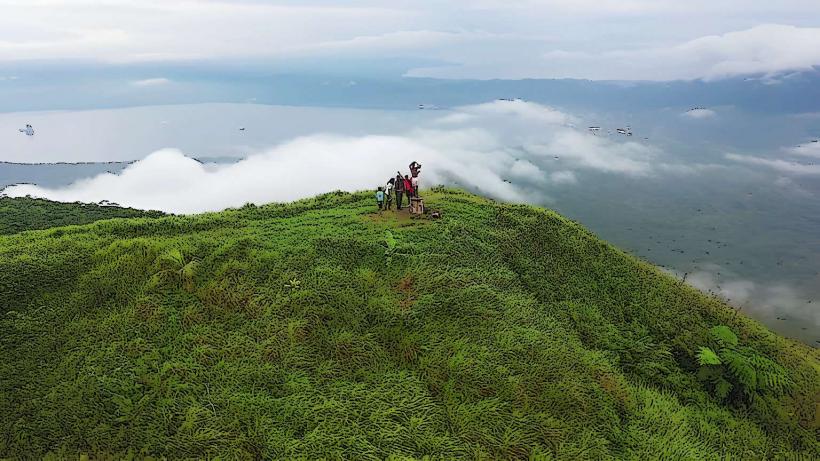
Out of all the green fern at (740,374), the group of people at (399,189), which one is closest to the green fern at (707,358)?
the green fern at (740,374)

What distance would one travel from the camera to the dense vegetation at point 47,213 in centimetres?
2798

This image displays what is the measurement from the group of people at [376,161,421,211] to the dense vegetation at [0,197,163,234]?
63.9 feet

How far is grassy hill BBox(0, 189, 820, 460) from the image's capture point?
1002 centimetres

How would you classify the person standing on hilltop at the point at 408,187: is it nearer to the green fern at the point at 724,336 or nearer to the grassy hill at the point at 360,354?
the grassy hill at the point at 360,354

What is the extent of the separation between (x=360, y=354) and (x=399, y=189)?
9.70 metres

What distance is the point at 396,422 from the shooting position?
399 inches

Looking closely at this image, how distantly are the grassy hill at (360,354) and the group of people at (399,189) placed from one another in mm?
1321

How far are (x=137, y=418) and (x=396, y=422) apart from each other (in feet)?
18.8

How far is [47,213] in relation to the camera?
3155cm

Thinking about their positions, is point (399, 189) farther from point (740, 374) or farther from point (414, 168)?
point (740, 374)

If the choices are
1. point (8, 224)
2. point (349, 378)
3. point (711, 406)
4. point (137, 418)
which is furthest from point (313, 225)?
point (8, 224)

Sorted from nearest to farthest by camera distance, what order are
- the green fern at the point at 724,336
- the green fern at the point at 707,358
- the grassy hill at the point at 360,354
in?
the grassy hill at the point at 360,354 → the green fern at the point at 707,358 → the green fern at the point at 724,336

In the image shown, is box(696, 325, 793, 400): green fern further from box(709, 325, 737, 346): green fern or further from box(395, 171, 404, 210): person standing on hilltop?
box(395, 171, 404, 210): person standing on hilltop

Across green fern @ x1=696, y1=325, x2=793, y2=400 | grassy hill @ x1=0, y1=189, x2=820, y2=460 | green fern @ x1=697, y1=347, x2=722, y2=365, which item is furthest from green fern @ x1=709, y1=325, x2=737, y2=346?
green fern @ x1=697, y1=347, x2=722, y2=365
